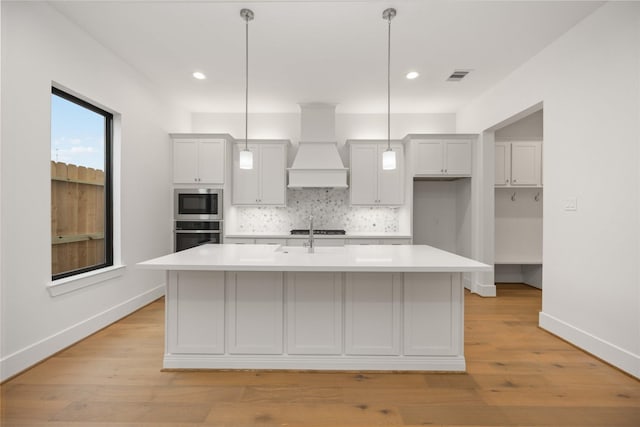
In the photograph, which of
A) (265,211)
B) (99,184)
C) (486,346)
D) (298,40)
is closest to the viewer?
(486,346)

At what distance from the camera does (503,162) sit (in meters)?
4.72

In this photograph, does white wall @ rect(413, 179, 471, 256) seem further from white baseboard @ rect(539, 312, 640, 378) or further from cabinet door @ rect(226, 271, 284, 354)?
cabinet door @ rect(226, 271, 284, 354)

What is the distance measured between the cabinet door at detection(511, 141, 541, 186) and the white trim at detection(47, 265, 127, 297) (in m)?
5.51

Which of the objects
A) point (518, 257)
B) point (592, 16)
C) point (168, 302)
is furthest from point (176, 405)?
point (518, 257)

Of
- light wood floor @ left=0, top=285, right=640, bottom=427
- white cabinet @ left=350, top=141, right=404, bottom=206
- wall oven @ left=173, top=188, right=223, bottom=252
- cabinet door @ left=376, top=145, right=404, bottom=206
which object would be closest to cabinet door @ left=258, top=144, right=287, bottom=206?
wall oven @ left=173, top=188, right=223, bottom=252

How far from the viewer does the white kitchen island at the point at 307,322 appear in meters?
2.37

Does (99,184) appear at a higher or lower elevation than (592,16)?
lower

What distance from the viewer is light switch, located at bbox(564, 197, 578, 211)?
111 inches

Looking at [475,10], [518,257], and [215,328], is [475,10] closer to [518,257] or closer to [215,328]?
[215,328]

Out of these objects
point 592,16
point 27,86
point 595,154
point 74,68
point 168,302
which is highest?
point 592,16

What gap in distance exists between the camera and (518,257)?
4.94 meters

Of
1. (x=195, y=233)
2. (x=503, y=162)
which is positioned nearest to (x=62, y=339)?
(x=195, y=233)

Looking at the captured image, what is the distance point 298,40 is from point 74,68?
2107 millimetres

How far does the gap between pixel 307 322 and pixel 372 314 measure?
51cm
